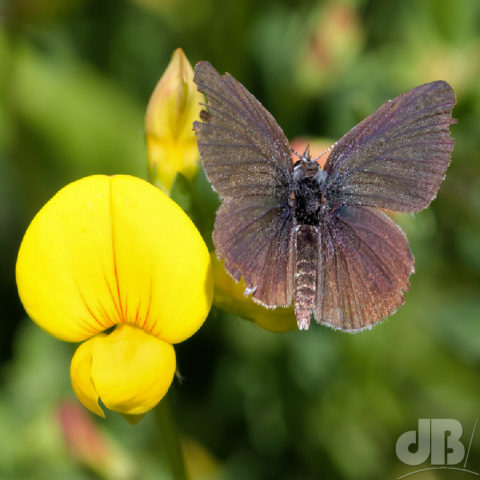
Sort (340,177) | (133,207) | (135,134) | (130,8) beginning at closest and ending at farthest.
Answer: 1. (133,207)
2. (340,177)
3. (135,134)
4. (130,8)

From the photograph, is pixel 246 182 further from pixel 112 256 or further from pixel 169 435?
pixel 169 435

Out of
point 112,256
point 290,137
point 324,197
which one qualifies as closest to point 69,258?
point 112,256

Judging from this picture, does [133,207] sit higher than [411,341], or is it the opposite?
[133,207]

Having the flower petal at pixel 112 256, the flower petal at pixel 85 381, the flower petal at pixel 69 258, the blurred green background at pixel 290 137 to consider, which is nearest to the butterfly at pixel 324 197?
the flower petal at pixel 112 256

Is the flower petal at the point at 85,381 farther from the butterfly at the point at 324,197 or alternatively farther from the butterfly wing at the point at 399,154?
the butterfly wing at the point at 399,154

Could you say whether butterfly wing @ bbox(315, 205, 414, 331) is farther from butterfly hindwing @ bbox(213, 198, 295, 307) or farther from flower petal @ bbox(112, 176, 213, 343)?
flower petal @ bbox(112, 176, 213, 343)

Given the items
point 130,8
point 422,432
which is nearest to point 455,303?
point 422,432

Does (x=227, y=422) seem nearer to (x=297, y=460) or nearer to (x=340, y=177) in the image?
(x=297, y=460)
